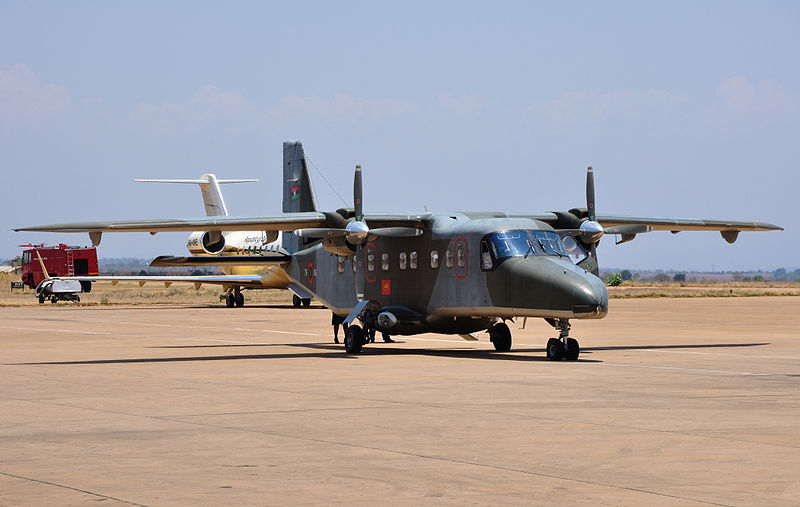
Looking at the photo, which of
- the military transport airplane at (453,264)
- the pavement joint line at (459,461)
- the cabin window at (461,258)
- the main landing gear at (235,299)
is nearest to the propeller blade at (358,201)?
the military transport airplane at (453,264)

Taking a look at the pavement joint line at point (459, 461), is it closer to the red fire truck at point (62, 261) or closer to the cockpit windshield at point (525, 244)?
the cockpit windshield at point (525, 244)

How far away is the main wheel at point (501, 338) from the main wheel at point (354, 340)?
300cm

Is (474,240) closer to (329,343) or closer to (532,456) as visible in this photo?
(329,343)

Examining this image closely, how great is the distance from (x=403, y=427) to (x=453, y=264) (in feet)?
39.7

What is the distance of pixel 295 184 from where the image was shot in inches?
1288

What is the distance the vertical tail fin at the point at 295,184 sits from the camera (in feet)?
106

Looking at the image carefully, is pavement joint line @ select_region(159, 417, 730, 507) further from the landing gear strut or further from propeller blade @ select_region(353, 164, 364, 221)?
propeller blade @ select_region(353, 164, 364, 221)

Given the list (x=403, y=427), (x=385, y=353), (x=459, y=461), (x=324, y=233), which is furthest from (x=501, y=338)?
(x=459, y=461)

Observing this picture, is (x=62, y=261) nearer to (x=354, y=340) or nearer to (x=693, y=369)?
(x=354, y=340)

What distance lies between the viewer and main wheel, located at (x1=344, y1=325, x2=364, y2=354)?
24.2 m

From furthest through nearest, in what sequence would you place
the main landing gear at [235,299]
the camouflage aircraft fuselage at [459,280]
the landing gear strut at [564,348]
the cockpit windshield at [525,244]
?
the main landing gear at [235,299]
the cockpit windshield at [525,244]
the landing gear strut at [564,348]
the camouflage aircraft fuselage at [459,280]

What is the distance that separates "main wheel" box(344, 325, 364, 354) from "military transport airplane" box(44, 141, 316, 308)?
11.6 ft

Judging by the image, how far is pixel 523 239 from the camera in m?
22.5

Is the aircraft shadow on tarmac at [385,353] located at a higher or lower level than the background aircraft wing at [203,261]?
lower
